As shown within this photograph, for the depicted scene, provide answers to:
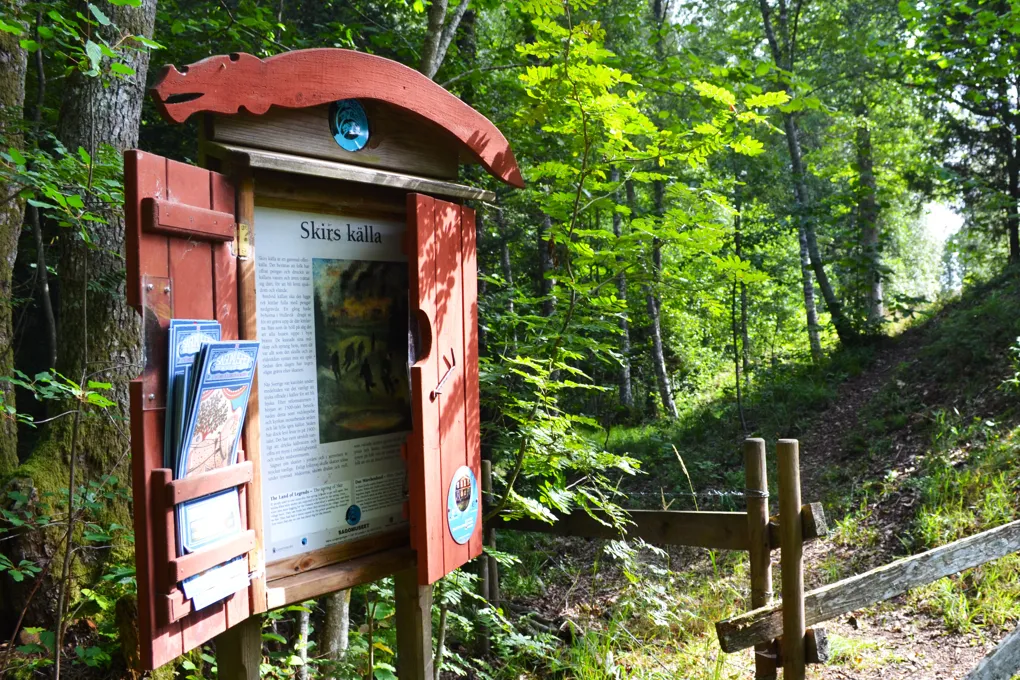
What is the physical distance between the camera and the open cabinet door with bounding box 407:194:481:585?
89.7 inches

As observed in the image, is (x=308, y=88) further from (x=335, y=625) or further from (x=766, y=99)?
(x=335, y=625)

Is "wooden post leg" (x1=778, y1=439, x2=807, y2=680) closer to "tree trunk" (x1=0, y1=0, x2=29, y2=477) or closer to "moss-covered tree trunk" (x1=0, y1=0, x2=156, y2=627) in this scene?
"moss-covered tree trunk" (x1=0, y1=0, x2=156, y2=627)

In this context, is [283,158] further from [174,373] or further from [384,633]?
[384,633]

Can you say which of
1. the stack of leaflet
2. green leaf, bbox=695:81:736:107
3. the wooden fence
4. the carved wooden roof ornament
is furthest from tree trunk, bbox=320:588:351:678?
green leaf, bbox=695:81:736:107

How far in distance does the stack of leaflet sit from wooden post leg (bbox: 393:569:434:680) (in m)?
0.73

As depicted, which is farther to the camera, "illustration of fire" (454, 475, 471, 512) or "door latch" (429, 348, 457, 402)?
"illustration of fire" (454, 475, 471, 512)

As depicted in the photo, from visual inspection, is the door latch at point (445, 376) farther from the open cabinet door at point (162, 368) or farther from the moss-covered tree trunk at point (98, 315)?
the moss-covered tree trunk at point (98, 315)

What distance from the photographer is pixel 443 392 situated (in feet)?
7.80

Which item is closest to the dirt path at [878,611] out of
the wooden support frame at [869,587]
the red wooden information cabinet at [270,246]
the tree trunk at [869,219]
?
the wooden support frame at [869,587]

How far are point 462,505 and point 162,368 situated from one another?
1.18m

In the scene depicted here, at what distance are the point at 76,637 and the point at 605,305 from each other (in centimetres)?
337

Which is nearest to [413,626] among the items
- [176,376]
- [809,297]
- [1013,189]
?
[176,376]

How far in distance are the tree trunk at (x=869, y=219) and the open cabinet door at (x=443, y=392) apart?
38.2 ft

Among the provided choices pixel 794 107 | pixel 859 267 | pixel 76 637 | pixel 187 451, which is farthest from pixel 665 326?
pixel 187 451
